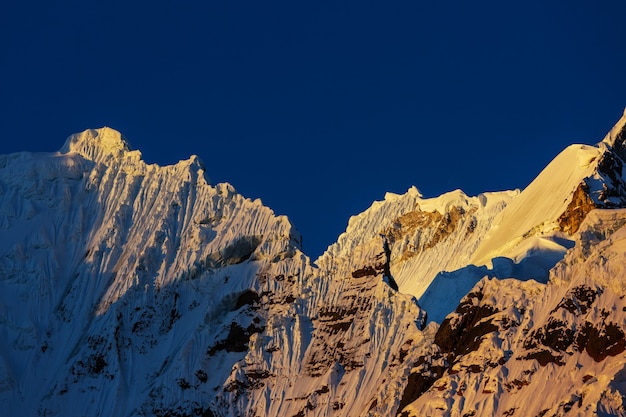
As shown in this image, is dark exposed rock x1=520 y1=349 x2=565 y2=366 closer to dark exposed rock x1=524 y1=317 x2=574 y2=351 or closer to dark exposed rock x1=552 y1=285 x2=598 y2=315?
dark exposed rock x1=524 y1=317 x2=574 y2=351

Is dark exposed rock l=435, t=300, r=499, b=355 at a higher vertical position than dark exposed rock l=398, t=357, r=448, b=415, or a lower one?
higher

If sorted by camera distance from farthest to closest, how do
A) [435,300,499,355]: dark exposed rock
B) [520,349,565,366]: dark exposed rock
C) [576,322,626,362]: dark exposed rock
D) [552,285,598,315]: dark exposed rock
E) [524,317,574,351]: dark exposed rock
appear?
[435,300,499,355]: dark exposed rock → [552,285,598,315]: dark exposed rock → [524,317,574,351]: dark exposed rock → [520,349,565,366]: dark exposed rock → [576,322,626,362]: dark exposed rock

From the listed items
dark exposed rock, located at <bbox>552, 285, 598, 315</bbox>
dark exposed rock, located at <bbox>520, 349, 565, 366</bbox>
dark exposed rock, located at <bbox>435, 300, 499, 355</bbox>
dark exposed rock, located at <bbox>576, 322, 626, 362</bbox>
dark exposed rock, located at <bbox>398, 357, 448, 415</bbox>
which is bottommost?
dark exposed rock, located at <bbox>576, 322, 626, 362</bbox>

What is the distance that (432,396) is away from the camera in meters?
180

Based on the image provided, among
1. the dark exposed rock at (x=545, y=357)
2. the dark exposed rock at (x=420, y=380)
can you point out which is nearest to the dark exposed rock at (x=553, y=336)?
the dark exposed rock at (x=545, y=357)

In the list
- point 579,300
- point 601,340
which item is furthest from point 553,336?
point 601,340

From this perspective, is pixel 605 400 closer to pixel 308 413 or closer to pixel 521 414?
pixel 521 414

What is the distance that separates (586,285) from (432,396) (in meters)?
16.6

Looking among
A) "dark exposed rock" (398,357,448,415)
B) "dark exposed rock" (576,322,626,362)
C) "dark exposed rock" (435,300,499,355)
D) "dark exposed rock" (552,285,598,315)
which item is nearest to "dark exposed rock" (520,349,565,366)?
"dark exposed rock" (576,322,626,362)

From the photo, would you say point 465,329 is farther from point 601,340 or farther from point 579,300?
point 601,340

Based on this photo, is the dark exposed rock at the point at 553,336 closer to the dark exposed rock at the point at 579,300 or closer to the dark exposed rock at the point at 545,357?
the dark exposed rock at the point at 545,357

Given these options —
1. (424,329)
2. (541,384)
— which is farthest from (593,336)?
(424,329)

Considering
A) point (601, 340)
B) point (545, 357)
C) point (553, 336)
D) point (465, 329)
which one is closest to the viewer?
point (601, 340)

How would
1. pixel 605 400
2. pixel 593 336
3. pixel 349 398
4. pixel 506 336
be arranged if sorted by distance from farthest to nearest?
pixel 349 398 → pixel 506 336 → pixel 593 336 → pixel 605 400
